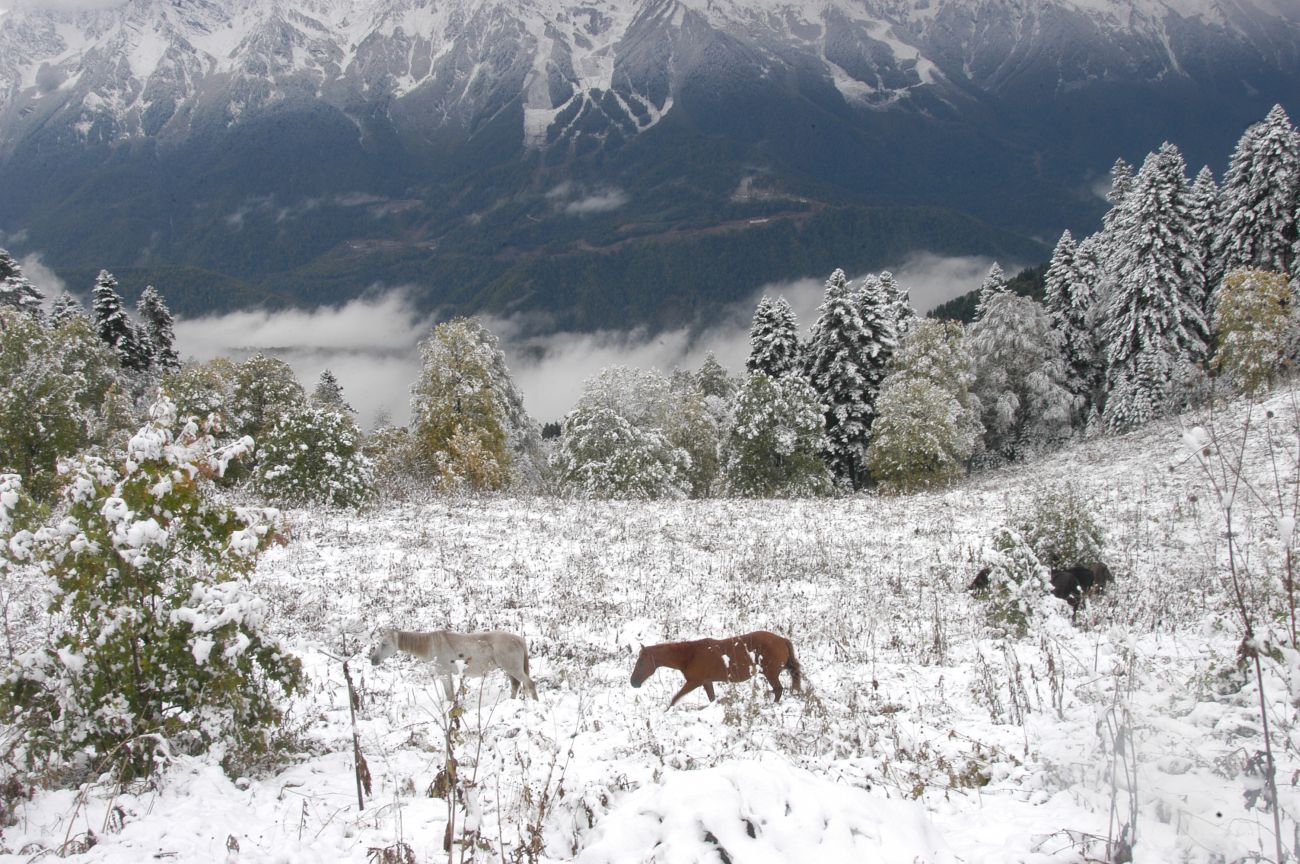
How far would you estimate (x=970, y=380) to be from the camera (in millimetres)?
37844

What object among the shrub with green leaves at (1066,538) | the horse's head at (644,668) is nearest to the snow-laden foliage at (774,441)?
the shrub with green leaves at (1066,538)

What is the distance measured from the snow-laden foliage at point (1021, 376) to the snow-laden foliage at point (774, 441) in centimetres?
1593

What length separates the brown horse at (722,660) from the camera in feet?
19.4

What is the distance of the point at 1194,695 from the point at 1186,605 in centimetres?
463

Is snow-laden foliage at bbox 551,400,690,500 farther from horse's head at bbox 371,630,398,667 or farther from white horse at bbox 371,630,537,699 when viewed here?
horse's head at bbox 371,630,398,667

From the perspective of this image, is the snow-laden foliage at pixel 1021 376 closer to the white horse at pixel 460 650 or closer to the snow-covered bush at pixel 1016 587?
the snow-covered bush at pixel 1016 587

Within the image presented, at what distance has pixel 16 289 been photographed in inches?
1859

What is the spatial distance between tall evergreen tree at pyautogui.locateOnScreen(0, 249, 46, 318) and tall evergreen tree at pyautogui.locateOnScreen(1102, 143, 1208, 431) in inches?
2597

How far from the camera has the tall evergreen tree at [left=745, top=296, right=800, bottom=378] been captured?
41625 millimetres

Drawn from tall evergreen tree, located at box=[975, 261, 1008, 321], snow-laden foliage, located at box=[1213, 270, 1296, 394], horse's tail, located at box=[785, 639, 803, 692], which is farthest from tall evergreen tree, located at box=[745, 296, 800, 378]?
horse's tail, located at box=[785, 639, 803, 692]

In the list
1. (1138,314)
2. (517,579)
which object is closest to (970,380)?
(1138,314)

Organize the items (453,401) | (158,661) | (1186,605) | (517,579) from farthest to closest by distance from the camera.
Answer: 1. (453,401)
2. (517,579)
3. (1186,605)
4. (158,661)

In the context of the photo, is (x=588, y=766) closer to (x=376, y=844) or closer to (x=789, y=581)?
(x=376, y=844)

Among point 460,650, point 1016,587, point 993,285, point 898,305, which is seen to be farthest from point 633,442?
point 993,285
